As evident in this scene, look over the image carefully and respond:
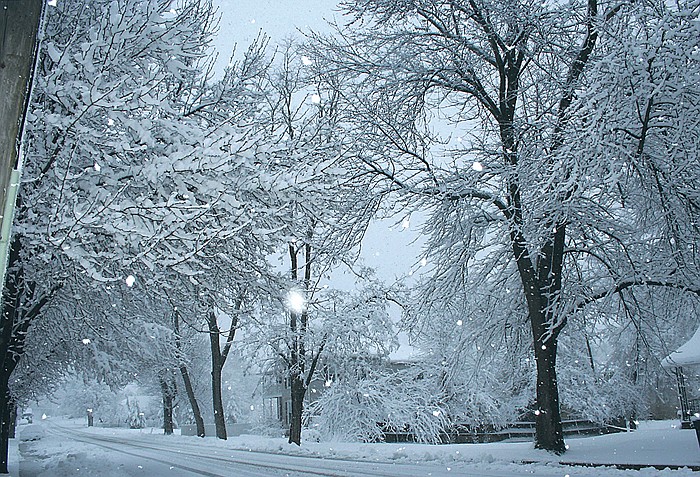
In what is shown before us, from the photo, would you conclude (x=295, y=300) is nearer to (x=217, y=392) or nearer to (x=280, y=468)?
(x=280, y=468)

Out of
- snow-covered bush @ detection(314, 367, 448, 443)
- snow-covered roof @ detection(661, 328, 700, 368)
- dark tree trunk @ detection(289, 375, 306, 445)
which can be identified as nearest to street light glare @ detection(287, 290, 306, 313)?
snow-covered roof @ detection(661, 328, 700, 368)

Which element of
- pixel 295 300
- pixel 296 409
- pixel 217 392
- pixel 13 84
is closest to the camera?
pixel 13 84

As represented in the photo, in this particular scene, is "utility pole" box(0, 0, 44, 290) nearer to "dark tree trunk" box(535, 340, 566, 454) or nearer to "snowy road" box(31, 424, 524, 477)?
"snowy road" box(31, 424, 524, 477)

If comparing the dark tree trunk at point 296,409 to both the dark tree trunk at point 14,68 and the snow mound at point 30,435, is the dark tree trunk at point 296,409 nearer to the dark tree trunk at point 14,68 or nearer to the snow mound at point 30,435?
the dark tree trunk at point 14,68

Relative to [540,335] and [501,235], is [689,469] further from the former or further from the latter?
[501,235]

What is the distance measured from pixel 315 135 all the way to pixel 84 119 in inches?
132

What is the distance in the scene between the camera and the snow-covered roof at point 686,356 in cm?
1271

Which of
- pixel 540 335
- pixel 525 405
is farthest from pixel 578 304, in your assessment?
pixel 525 405

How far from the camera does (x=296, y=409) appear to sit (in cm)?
1953

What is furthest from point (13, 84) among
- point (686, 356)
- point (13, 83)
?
point (686, 356)

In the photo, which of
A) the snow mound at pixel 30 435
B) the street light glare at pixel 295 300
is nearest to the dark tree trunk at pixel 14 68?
the street light glare at pixel 295 300

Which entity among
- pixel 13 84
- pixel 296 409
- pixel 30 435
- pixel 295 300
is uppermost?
pixel 295 300

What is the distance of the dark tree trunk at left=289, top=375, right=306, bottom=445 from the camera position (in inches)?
764

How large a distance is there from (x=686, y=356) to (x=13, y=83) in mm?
14756
